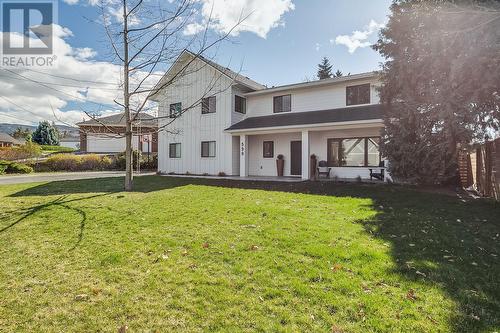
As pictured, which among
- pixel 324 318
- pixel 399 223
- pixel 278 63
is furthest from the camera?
pixel 278 63

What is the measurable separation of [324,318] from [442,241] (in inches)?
138

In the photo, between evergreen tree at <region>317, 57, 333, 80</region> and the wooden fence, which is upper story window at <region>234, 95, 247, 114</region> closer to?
the wooden fence

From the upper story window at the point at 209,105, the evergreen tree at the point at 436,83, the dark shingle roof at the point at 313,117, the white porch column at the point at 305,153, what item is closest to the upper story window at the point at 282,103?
the dark shingle roof at the point at 313,117

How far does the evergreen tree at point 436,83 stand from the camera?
7.68 meters

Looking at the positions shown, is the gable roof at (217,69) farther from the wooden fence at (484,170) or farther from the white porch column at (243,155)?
the wooden fence at (484,170)

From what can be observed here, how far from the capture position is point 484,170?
1000cm

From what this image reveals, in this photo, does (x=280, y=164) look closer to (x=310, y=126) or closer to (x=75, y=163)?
(x=310, y=126)

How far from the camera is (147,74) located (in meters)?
9.98

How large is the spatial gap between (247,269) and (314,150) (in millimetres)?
13387

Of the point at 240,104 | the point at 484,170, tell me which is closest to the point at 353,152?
the point at 484,170

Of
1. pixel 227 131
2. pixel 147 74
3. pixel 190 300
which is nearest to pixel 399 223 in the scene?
pixel 190 300

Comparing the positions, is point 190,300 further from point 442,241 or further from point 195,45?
point 195,45

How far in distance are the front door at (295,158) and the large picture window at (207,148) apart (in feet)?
16.5

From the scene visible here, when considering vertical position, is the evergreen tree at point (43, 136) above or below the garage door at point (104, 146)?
above
